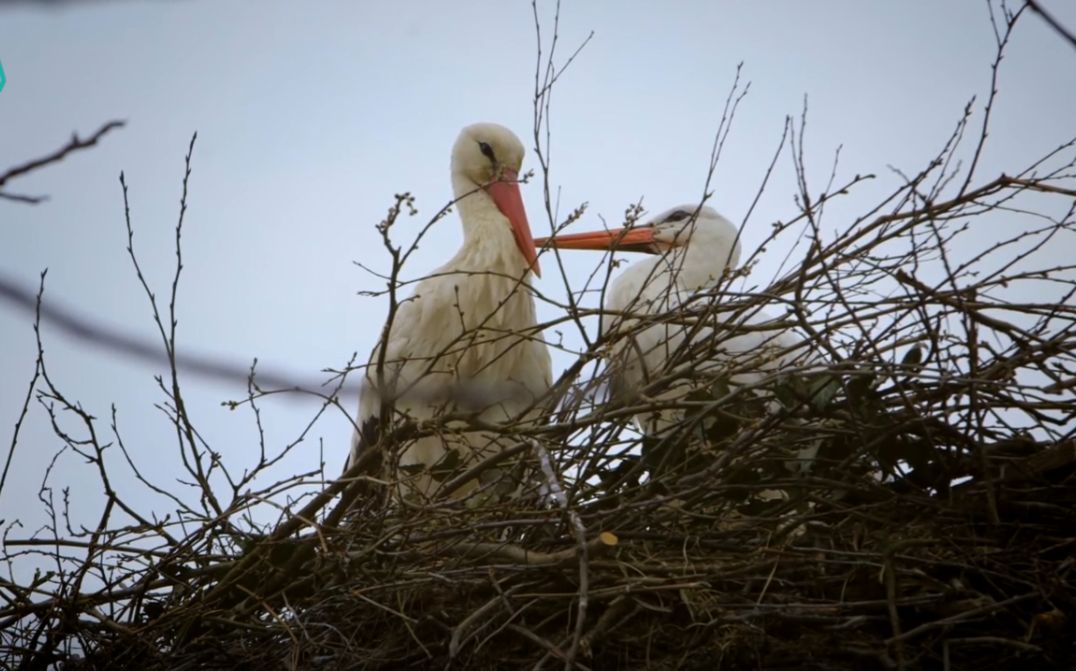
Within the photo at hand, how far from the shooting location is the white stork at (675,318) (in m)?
2.40

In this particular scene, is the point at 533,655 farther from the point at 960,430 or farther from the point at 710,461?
the point at 960,430

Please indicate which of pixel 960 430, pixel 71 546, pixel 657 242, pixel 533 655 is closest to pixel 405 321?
pixel 657 242

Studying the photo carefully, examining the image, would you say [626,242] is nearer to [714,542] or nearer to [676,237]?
[676,237]

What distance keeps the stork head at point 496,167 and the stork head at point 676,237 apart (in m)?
0.09

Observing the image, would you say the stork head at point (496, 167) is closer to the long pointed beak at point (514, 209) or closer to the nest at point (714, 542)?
the long pointed beak at point (514, 209)

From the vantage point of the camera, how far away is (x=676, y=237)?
371 centimetres

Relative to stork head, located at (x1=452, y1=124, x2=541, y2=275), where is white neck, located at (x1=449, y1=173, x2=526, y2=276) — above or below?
below

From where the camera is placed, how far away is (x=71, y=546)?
95.4 inches

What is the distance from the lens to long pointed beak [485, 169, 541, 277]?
11.6 ft

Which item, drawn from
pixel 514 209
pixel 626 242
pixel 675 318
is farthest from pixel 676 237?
pixel 675 318

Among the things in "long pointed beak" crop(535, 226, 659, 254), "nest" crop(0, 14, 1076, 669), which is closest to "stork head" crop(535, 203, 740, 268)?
"long pointed beak" crop(535, 226, 659, 254)

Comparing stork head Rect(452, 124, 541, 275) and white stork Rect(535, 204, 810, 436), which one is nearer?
white stork Rect(535, 204, 810, 436)

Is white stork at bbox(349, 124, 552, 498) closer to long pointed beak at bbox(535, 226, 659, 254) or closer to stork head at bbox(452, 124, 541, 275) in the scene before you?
stork head at bbox(452, 124, 541, 275)

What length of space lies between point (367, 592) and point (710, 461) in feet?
2.37
